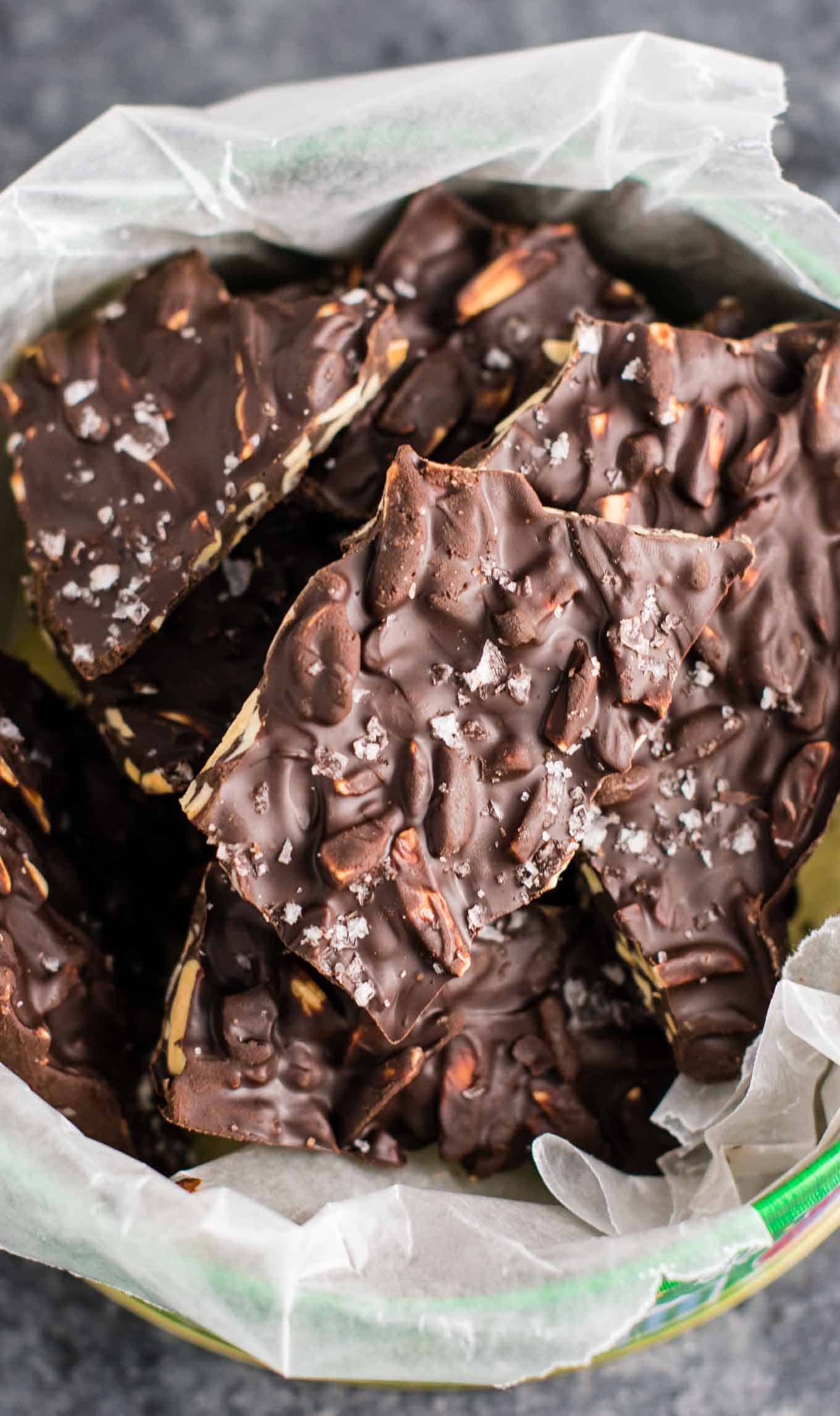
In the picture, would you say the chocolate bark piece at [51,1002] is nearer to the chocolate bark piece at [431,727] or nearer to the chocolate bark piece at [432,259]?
the chocolate bark piece at [431,727]

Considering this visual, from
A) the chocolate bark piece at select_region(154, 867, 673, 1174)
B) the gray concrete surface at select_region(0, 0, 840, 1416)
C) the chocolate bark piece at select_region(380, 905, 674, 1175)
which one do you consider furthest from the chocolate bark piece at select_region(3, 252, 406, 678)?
the gray concrete surface at select_region(0, 0, 840, 1416)

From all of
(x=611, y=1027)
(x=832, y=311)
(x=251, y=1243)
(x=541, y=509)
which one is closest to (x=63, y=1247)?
(x=251, y=1243)

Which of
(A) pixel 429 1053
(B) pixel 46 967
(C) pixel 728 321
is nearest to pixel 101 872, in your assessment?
(B) pixel 46 967

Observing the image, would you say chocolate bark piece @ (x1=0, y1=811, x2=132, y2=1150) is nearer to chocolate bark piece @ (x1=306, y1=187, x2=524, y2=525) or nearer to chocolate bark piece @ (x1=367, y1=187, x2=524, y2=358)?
chocolate bark piece @ (x1=306, y1=187, x2=524, y2=525)

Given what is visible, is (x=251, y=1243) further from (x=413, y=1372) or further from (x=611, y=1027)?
(x=611, y=1027)

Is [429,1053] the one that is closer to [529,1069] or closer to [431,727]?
[529,1069]

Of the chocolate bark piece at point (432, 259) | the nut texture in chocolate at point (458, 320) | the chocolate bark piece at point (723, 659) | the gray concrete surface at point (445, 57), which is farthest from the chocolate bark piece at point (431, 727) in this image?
the gray concrete surface at point (445, 57)
